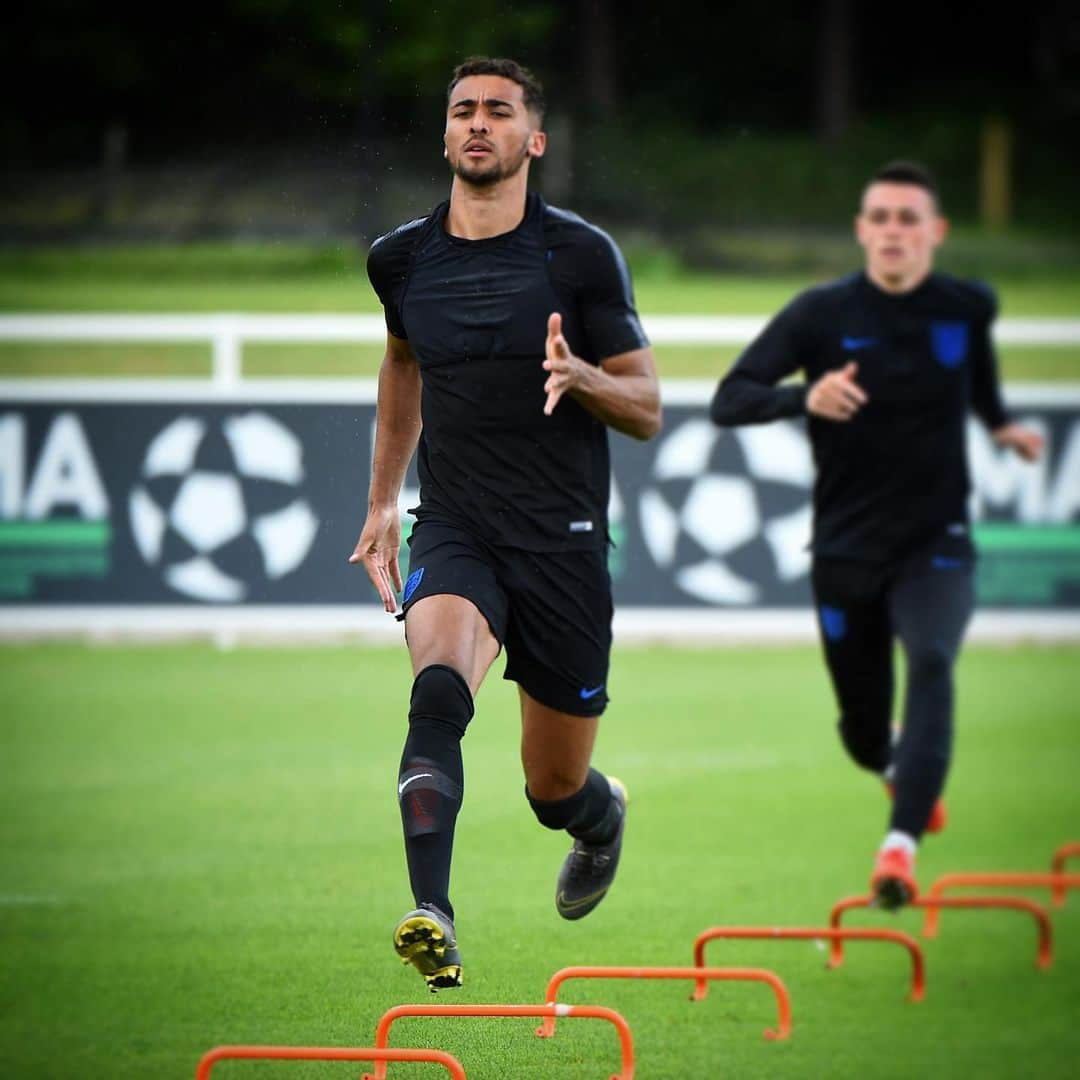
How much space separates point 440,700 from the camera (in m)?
5.13

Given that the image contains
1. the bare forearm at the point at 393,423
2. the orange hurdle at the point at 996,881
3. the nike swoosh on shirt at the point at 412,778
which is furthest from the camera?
the orange hurdle at the point at 996,881

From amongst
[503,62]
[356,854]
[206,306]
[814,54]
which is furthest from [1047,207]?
[503,62]

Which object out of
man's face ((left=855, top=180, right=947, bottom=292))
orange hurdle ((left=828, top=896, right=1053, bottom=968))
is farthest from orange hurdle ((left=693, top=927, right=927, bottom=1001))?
man's face ((left=855, top=180, right=947, bottom=292))

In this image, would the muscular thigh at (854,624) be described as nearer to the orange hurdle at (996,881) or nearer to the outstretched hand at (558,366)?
the orange hurdle at (996,881)

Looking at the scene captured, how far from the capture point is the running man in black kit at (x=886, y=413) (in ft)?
24.7

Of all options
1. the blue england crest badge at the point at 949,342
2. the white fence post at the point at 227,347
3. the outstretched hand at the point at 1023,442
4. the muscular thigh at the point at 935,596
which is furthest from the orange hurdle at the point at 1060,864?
the white fence post at the point at 227,347

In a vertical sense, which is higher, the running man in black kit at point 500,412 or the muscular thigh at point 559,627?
the running man in black kit at point 500,412

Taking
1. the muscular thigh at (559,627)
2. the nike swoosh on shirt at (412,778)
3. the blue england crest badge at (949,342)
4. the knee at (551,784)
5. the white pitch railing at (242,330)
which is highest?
the white pitch railing at (242,330)

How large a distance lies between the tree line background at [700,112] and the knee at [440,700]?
10683 millimetres

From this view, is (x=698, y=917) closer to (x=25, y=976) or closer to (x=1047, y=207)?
(x=25, y=976)

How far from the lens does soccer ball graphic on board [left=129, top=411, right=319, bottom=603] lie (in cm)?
1263

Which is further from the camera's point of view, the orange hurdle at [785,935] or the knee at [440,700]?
the orange hurdle at [785,935]

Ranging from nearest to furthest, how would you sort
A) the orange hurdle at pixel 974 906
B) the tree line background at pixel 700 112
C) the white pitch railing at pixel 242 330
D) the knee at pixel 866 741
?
the orange hurdle at pixel 974 906, the knee at pixel 866 741, the white pitch railing at pixel 242 330, the tree line background at pixel 700 112

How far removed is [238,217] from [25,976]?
51.7ft
